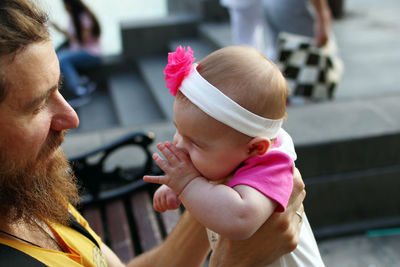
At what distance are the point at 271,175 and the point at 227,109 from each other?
0.26 m

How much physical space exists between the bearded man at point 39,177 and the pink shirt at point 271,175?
0.51 feet

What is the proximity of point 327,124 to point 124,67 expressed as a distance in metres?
4.49

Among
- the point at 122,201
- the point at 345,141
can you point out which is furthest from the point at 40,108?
the point at 345,141

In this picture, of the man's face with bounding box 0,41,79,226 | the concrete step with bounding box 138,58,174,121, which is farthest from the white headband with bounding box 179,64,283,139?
the concrete step with bounding box 138,58,174,121

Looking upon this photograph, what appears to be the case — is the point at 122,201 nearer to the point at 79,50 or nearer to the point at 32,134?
the point at 32,134

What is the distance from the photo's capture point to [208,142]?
1.49 m

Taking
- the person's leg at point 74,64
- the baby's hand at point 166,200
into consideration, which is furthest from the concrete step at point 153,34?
the baby's hand at point 166,200

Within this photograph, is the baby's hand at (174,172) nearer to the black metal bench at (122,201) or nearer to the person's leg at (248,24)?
the black metal bench at (122,201)

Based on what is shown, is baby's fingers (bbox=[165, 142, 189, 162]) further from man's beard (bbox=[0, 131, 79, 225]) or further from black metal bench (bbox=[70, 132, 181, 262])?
black metal bench (bbox=[70, 132, 181, 262])

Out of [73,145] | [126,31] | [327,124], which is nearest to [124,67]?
[126,31]

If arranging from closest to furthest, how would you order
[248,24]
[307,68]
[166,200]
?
[166,200] < [307,68] < [248,24]

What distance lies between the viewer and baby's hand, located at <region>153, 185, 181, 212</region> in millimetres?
1633

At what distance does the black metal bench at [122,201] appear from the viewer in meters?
2.62

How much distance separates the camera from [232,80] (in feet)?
4.85
